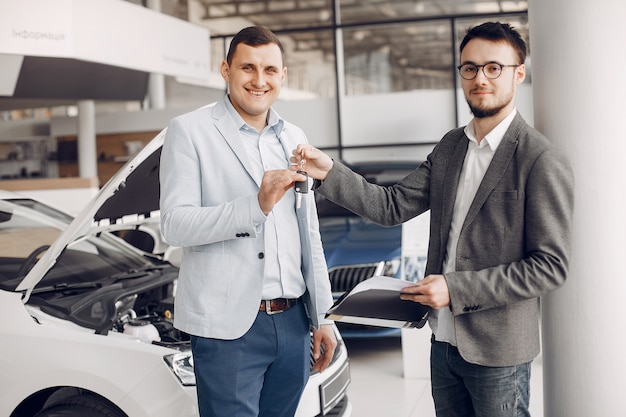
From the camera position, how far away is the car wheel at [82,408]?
2.84 meters

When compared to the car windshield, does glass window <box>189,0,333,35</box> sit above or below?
above

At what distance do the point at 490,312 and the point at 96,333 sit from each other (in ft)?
5.42

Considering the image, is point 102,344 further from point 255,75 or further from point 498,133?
point 498,133

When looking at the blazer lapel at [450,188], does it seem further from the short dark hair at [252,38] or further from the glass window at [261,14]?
the glass window at [261,14]

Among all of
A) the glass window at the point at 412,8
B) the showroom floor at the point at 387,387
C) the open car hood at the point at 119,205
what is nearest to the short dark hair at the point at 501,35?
the open car hood at the point at 119,205

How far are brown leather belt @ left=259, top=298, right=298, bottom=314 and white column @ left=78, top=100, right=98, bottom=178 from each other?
974cm

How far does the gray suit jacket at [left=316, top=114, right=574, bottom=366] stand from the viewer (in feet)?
6.23

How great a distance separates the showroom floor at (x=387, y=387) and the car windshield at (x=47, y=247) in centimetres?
160

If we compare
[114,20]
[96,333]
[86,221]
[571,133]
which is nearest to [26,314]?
[96,333]

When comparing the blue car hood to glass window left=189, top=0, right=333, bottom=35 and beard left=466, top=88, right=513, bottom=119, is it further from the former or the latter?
glass window left=189, top=0, right=333, bottom=35

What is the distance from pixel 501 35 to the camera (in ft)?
6.56

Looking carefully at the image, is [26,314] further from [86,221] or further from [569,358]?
[569,358]

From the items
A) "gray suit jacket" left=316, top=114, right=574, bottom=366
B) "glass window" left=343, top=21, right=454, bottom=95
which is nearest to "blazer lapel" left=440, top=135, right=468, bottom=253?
"gray suit jacket" left=316, top=114, right=574, bottom=366

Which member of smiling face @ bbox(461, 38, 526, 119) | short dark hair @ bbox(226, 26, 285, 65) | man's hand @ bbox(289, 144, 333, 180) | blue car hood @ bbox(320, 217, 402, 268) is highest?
short dark hair @ bbox(226, 26, 285, 65)
